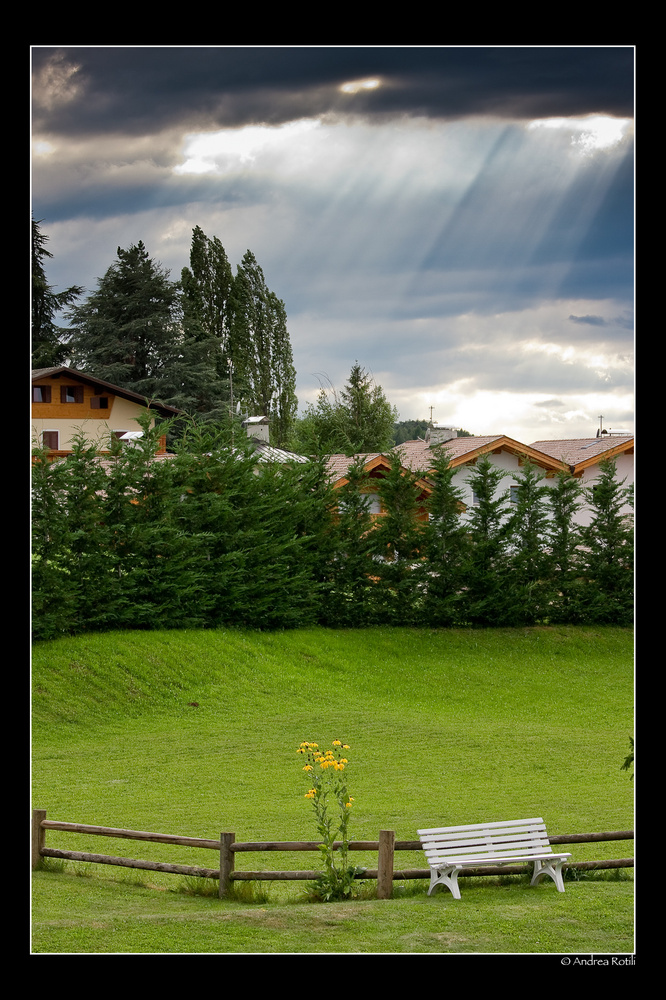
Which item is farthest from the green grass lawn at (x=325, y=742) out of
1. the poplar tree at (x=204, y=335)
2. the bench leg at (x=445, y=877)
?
the poplar tree at (x=204, y=335)

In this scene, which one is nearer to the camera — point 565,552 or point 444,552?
point 444,552

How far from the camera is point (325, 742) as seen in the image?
11.0 metres

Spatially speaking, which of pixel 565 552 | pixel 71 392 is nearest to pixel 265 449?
pixel 565 552

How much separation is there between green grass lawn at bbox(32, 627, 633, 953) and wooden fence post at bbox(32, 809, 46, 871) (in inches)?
10.9

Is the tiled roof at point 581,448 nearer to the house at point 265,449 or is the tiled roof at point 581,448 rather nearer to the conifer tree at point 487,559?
the conifer tree at point 487,559

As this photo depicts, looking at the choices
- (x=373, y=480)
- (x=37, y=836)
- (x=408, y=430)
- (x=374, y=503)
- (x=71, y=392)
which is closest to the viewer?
(x=37, y=836)

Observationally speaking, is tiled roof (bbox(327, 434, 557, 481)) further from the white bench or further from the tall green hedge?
the white bench

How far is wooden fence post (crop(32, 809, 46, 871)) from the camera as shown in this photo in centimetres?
596

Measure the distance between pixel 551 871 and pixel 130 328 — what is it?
75.8 feet

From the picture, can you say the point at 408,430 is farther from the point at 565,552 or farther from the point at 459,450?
the point at 565,552

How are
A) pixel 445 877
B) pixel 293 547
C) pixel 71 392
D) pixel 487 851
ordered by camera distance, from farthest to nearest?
pixel 71 392 → pixel 293 547 → pixel 487 851 → pixel 445 877

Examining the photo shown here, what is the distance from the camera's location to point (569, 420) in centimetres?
568

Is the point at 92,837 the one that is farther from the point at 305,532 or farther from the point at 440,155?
the point at 305,532
